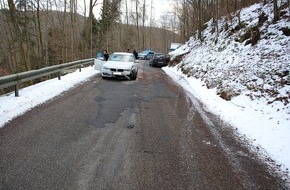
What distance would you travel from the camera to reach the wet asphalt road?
394 centimetres

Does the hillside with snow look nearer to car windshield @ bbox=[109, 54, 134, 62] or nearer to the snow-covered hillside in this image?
the snow-covered hillside

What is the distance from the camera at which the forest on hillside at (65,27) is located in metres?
21.2

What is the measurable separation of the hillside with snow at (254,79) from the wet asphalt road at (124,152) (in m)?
0.69

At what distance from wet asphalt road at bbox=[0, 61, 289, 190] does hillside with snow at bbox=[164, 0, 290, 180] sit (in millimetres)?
691

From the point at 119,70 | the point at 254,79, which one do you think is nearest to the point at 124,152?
the point at 254,79

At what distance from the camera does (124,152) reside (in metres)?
4.94

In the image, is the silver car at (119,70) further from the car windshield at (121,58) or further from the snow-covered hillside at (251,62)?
the snow-covered hillside at (251,62)

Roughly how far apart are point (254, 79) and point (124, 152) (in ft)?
23.0

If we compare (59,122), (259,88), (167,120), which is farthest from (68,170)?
(259,88)

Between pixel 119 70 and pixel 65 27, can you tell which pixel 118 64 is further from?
pixel 65 27

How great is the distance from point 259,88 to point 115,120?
5.42 meters

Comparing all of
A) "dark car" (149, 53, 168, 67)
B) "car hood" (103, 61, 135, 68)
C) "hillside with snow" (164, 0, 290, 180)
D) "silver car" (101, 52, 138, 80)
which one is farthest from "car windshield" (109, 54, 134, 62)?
"dark car" (149, 53, 168, 67)

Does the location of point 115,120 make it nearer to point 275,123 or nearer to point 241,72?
point 275,123

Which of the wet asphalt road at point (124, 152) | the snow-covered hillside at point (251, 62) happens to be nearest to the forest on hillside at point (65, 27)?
the snow-covered hillside at point (251, 62)
